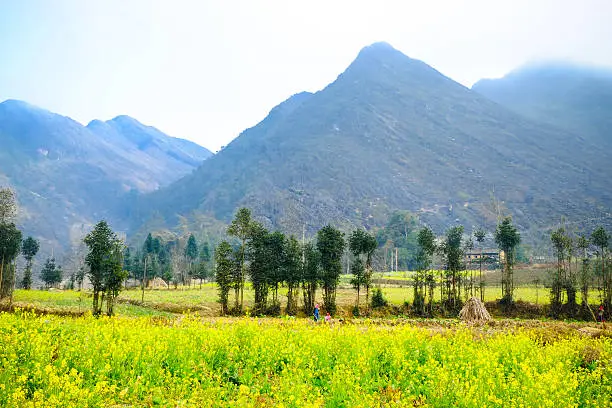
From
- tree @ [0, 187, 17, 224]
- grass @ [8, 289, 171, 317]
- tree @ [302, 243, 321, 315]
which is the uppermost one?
tree @ [0, 187, 17, 224]

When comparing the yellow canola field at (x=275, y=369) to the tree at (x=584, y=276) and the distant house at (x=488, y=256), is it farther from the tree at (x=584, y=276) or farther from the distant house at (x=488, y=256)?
the distant house at (x=488, y=256)

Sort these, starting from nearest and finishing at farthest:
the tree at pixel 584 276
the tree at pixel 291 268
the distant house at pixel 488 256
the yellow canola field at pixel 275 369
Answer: the yellow canola field at pixel 275 369
the tree at pixel 584 276
the tree at pixel 291 268
the distant house at pixel 488 256

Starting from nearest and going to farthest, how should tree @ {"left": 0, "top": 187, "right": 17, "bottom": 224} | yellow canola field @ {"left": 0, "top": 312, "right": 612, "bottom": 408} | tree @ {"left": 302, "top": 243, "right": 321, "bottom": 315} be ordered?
yellow canola field @ {"left": 0, "top": 312, "right": 612, "bottom": 408} → tree @ {"left": 302, "top": 243, "right": 321, "bottom": 315} → tree @ {"left": 0, "top": 187, "right": 17, "bottom": 224}

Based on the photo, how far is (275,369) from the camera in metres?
11.8

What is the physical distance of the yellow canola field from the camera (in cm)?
860

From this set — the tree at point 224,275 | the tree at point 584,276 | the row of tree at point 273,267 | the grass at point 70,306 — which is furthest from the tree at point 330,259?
the tree at point 584,276

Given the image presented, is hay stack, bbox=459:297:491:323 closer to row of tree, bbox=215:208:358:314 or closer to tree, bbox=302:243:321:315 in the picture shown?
row of tree, bbox=215:208:358:314

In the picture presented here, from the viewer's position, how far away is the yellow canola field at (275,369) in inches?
339

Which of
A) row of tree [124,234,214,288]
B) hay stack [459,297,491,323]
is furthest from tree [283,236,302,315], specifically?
row of tree [124,234,214,288]

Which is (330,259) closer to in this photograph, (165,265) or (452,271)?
(452,271)

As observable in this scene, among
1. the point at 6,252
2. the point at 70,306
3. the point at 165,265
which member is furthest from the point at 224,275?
the point at 165,265

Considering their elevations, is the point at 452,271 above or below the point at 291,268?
below

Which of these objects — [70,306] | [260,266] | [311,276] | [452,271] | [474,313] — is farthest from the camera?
[452,271]

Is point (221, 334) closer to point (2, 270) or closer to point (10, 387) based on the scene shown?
point (10, 387)
